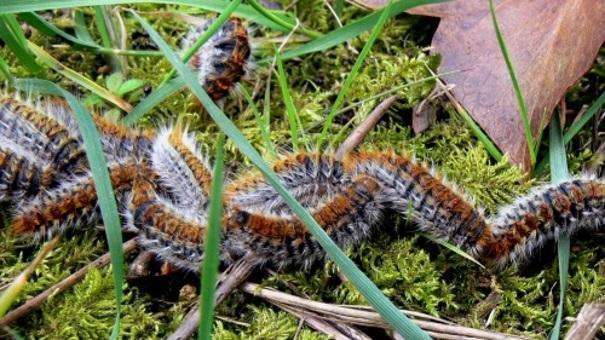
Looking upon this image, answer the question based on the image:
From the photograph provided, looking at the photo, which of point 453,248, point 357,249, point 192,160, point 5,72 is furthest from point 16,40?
point 453,248

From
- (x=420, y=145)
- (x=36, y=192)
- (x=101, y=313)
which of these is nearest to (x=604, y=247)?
(x=420, y=145)

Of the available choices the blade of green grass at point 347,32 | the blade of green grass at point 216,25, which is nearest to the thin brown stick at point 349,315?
the blade of green grass at point 216,25

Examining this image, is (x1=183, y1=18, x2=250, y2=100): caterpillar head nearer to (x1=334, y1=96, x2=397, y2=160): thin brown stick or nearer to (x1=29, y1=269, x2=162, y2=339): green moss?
(x1=334, y1=96, x2=397, y2=160): thin brown stick

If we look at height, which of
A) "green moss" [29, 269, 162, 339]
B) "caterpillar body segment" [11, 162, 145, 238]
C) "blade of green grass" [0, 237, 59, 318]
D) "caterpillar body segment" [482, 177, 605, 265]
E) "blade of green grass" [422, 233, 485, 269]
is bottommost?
"caterpillar body segment" [482, 177, 605, 265]

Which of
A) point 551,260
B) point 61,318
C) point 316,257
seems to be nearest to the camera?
point 61,318

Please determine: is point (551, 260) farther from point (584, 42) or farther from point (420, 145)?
point (584, 42)

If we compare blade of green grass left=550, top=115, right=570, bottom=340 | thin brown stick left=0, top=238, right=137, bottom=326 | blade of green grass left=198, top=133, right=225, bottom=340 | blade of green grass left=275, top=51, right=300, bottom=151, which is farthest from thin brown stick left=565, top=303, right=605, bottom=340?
thin brown stick left=0, top=238, right=137, bottom=326
